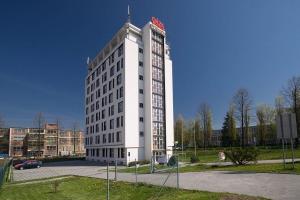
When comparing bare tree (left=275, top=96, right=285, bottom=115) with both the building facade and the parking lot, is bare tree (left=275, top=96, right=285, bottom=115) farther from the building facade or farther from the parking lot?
the building facade

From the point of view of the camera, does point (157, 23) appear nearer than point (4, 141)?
Yes

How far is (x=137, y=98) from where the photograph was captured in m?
55.2

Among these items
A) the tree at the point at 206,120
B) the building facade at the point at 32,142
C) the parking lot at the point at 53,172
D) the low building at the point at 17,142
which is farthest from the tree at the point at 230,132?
the low building at the point at 17,142

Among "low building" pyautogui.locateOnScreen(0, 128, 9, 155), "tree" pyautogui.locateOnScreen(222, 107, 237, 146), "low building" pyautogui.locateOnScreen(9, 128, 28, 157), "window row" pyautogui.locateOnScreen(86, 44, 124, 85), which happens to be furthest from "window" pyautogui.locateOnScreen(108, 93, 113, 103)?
"low building" pyautogui.locateOnScreen(0, 128, 9, 155)

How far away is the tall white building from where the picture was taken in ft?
175

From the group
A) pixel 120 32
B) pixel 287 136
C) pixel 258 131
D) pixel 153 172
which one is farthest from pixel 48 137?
pixel 287 136

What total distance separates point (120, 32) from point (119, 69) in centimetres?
986

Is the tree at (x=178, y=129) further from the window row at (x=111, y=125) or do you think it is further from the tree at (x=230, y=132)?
the window row at (x=111, y=125)

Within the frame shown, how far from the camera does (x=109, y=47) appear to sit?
68.4 m

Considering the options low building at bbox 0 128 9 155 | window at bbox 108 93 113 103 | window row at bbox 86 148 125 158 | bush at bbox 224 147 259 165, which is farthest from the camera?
low building at bbox 0 128 9 155

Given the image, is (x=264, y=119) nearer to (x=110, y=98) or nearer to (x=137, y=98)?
(x=137, y=98)

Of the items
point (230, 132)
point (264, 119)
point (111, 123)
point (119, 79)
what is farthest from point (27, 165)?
point (264, 119)

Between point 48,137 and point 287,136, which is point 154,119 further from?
point 48,137

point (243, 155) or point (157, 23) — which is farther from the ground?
point (157, 23)
